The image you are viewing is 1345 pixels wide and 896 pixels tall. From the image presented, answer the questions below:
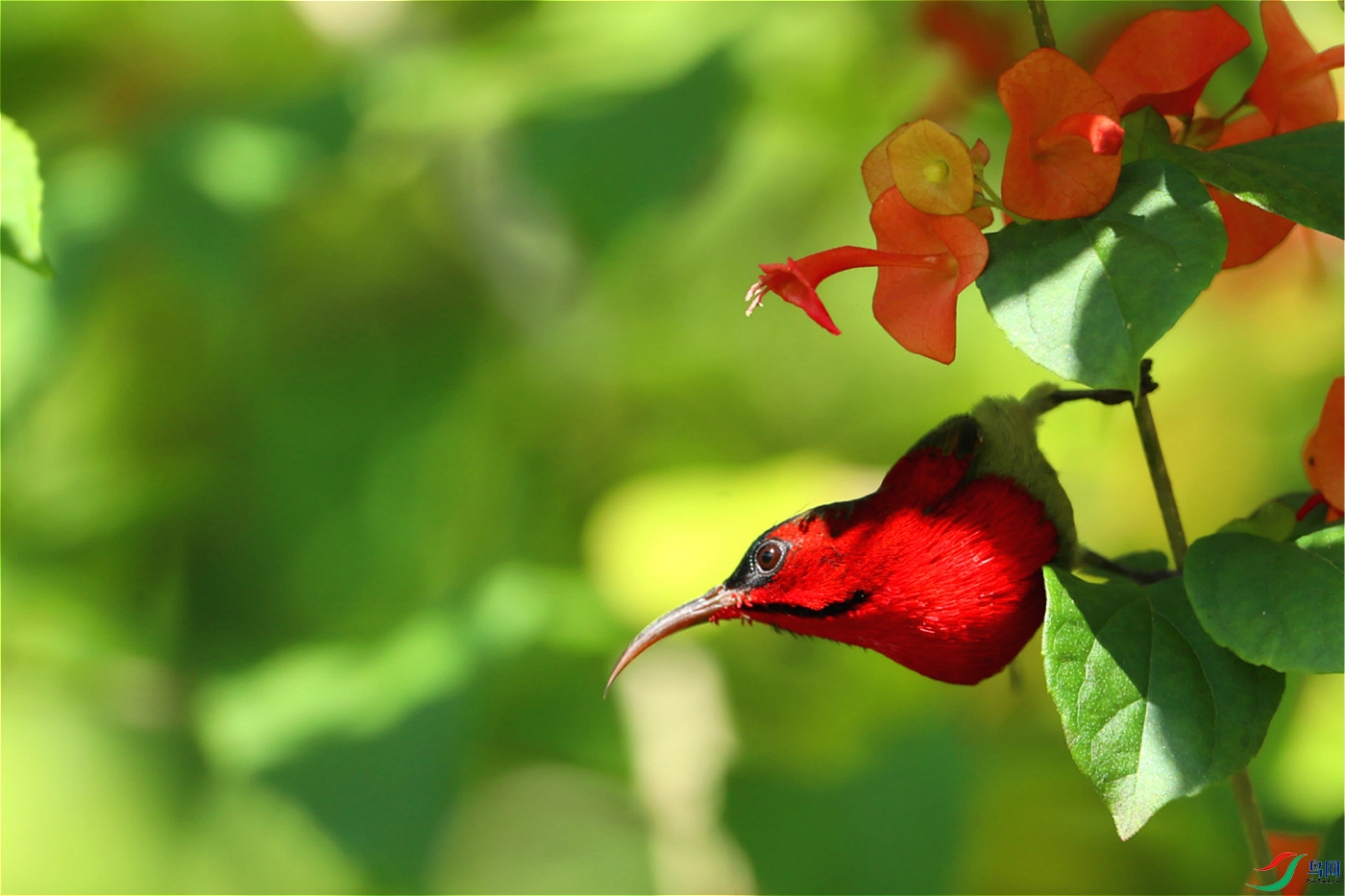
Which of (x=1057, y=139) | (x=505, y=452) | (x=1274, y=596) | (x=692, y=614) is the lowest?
Result: (x=505, y=452)

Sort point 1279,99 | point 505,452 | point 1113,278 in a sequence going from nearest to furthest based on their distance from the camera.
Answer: point 1113,278
point 1279,99
point 505,452

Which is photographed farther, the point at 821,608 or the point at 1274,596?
the point at 821,608

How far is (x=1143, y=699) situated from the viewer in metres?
0.35

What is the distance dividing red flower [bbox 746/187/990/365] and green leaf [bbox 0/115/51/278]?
0.75 ft

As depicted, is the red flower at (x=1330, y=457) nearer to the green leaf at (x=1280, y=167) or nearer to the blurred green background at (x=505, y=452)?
the green leaf at (x=1280, y=167)

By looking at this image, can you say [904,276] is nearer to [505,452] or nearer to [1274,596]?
[1274,596]

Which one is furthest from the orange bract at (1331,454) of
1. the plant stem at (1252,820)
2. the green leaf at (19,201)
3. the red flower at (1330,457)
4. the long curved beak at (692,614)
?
the green leaf at (19,201)

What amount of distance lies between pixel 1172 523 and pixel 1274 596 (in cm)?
5

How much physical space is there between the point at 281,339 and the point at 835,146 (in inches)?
26.0

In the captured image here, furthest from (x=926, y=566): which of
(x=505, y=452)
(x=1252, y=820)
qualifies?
(x=505, y=452)

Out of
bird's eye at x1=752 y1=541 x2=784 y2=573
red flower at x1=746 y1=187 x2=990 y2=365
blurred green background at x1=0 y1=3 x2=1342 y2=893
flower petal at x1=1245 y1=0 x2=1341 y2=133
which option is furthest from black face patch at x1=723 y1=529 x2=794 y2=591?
blurred green background at x1=0 y1=3 x2=1342 y2=893

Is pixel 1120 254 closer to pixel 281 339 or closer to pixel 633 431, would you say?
pixel 633 431

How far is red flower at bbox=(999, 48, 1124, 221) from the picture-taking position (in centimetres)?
34

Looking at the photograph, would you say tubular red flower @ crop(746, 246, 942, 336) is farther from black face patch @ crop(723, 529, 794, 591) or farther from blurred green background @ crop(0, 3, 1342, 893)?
blurred green background @ crop(0, 3, 1342, 893)
